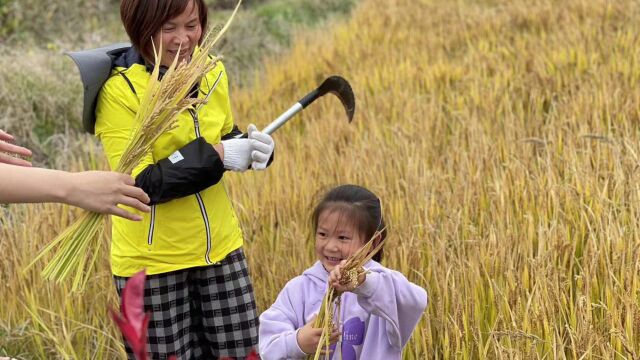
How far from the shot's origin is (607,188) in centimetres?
231

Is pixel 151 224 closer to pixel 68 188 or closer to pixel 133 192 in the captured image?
pixel 133 192

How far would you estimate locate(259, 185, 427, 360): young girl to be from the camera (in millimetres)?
1371

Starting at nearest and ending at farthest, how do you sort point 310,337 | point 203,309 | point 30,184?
point 30,184, point 310,337, point 203,309

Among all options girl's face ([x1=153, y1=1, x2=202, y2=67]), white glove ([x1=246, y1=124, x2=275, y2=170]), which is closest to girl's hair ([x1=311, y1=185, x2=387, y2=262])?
white glove ([x1=246, y1=124, x2=275, y2=170])

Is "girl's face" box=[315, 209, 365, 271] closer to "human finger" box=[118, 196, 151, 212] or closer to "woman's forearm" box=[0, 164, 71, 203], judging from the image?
"human finger" box=[118, 196, 151, 212]

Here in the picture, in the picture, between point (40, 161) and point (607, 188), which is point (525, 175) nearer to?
point (607, 188)

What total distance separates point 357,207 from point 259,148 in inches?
10.4

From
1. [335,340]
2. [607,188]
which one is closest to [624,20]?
[607,188]

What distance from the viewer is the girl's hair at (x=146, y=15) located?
150 centimetres

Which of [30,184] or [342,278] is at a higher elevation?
[30,184]

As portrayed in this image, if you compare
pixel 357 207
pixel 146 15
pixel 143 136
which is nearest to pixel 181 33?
pixel 146 15

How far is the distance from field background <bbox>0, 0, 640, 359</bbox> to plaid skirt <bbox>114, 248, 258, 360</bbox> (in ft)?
0.69

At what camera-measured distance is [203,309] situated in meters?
1.75

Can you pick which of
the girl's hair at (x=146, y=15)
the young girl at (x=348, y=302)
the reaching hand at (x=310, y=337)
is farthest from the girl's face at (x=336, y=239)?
the girl's hair at (x=146, y=15)
